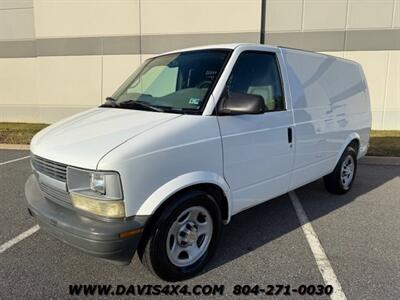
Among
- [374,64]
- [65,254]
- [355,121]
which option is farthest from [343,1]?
[65,254]

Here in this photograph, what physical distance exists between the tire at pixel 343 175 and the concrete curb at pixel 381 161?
2187mm

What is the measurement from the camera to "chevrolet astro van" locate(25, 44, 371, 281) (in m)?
2.58

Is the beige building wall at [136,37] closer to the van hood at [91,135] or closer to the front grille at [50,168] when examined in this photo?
the van hood at [91,135]

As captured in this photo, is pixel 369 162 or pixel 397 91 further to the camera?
pixel 397 91

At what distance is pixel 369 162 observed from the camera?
7414 millimetres

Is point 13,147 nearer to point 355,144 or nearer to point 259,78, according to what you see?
point 259,78

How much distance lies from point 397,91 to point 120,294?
1112 centimetres

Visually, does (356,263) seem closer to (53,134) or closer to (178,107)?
(178,107)

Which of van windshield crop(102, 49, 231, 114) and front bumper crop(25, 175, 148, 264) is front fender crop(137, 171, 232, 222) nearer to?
front bumper crop(25, 175, 148, 264)

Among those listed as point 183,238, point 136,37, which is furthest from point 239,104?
point 136,37

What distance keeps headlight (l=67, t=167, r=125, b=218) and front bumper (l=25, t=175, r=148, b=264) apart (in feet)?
0.27

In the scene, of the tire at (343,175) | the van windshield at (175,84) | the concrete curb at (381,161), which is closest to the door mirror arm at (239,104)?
the van windshield at (175,84)

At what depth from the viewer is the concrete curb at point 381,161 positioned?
7301 mm

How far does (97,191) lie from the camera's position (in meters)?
2.56
